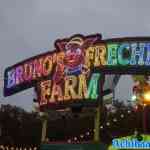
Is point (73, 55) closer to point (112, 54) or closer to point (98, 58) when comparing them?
point (98, 58)

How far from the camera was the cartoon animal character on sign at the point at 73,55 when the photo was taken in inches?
1172

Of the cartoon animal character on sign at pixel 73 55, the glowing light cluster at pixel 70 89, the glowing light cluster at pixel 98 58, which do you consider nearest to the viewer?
the glowing light cluster at pixel 98 58

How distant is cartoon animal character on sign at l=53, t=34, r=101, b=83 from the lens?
29.8 m

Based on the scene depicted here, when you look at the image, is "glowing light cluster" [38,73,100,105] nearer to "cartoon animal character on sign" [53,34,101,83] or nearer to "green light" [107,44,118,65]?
"cartoon animal character on sign" [53,34,101,83]

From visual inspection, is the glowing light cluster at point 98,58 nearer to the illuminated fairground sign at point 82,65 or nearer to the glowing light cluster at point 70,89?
the illuminated fairground sign at point 82,65

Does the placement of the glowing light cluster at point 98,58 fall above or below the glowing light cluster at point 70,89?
above

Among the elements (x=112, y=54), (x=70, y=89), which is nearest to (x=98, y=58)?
(x=112, y=54)

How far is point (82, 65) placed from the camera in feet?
97.7

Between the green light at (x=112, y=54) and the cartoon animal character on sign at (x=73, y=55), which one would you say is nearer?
the green light at (x=112, y=54)

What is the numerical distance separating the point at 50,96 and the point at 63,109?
2.97ft

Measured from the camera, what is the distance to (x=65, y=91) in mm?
29953

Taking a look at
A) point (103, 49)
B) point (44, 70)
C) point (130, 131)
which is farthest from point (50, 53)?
point (130, 131)

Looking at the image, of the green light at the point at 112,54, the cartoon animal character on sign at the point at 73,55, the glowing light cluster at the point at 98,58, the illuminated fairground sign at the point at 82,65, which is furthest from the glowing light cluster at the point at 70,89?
the green light at the point at 112,54

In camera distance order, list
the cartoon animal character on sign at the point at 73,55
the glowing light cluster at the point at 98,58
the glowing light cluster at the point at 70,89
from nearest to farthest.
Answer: the glowing light cluster at the point at 98,58
the glowing light cluster at the point at 70,89
the cartoon animal character on sign at the point at 73,55
